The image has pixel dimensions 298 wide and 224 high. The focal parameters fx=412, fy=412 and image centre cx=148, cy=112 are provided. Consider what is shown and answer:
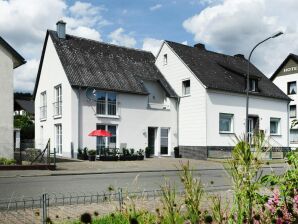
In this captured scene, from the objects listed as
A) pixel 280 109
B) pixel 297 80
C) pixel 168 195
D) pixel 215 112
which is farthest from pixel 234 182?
pixel 297 80

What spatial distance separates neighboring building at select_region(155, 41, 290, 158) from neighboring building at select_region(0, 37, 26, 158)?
47.4 ft

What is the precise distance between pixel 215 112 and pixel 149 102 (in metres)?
5.24

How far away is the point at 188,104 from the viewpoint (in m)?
32.9

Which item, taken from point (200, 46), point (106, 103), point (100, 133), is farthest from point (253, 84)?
point (100, 133)

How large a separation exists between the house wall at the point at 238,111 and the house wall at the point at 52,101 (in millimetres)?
10565

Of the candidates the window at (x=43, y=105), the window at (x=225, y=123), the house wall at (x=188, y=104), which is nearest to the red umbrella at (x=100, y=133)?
the house wall at (x=188, y=104)

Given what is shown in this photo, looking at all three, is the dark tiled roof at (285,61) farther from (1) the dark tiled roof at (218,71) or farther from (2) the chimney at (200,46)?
(2) the chimney at (200,46)

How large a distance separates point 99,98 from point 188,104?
24.7 ft

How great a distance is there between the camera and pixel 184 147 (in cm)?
3291

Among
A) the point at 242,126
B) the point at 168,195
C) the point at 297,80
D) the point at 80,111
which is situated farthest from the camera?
the point at 297,80

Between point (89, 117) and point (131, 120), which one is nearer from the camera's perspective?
point (89, 117)

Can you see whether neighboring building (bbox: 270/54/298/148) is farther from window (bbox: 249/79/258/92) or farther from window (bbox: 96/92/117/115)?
window (bbox: 96/92/117/115)

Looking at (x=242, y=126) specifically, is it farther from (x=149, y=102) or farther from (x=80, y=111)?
(x=80, y=111)

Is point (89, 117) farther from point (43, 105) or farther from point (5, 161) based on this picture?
point (5, 161)
